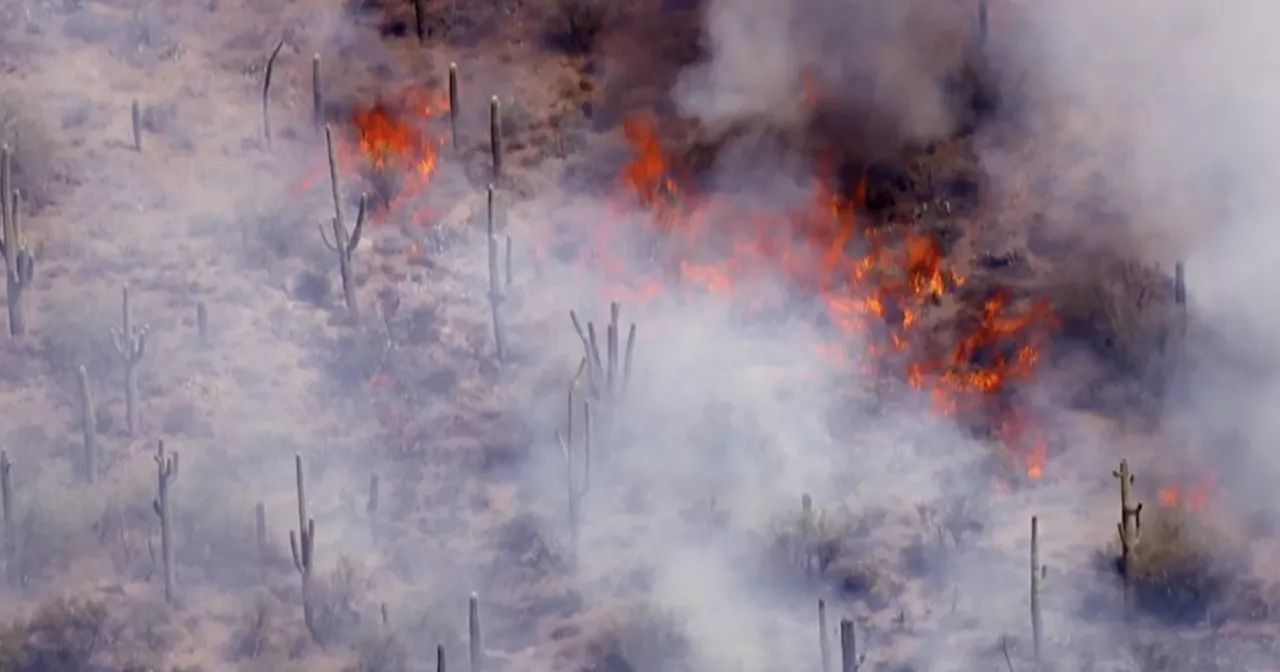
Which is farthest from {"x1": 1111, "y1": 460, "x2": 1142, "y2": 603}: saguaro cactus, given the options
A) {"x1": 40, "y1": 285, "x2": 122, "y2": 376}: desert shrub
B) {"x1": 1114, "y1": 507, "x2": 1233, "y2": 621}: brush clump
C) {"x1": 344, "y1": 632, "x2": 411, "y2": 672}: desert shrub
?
{"x1": 40, "y1": 285, "x2": 122, "y2": 376}: desert shrub

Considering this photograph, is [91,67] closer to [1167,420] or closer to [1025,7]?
[1025,7]

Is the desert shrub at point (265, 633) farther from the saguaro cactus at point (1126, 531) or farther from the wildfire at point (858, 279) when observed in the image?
the saguaro cactus at point (1126, 531)

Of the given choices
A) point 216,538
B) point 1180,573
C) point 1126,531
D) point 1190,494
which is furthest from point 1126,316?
point 216,538

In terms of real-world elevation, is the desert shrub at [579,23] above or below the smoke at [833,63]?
above

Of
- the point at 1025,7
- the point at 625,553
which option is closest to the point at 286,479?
the point at 625,553

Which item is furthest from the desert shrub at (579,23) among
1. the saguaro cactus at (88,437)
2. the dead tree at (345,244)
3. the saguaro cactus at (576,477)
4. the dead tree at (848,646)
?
the dead tree at (848,646)

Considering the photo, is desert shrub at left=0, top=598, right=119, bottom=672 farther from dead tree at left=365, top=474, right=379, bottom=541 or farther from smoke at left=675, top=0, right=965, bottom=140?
smoke at left=675, top=0, right=965, bottom=140
